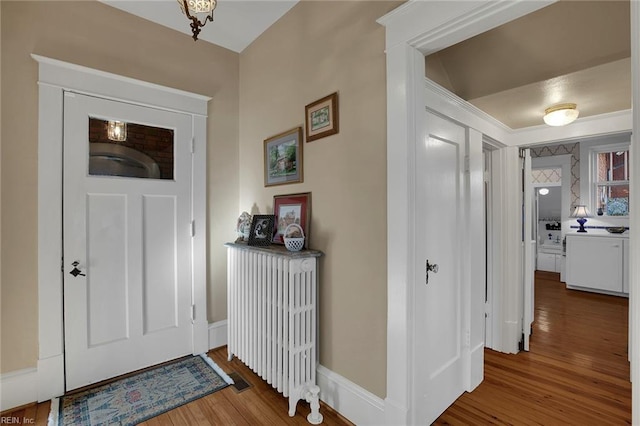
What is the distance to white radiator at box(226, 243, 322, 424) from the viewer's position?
6.04ft

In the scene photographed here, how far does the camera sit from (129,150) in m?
2.42

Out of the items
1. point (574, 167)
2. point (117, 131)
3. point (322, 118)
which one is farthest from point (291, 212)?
point (574, 167)

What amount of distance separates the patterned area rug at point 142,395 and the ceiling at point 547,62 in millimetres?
2788

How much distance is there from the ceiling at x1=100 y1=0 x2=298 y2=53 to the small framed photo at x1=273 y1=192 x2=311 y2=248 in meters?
1.49

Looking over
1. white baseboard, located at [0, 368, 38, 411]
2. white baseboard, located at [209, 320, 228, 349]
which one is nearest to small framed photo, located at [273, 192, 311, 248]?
white baseboard, located at [209, 320, 228, 349]

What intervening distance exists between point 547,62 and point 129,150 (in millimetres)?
3101

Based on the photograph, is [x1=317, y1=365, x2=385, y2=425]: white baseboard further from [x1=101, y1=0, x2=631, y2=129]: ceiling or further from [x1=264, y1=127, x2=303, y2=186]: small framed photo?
[x1=101, y1=0, x2=631, y2=129]: ceiling

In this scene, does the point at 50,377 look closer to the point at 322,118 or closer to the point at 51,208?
the point at 51,208

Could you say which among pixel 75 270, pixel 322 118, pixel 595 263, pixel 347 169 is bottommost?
pixel 595 263

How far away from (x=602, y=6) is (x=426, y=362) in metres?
2.16

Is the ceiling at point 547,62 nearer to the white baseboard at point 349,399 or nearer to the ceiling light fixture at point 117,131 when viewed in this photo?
the white baseboard at point 349,399

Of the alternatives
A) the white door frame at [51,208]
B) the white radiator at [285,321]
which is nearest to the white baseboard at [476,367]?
the white radiator at [285,321]

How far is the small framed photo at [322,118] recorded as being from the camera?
1923 mm

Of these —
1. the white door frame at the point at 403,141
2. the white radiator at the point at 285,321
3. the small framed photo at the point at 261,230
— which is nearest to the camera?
the white door frame at the point at 403,141
